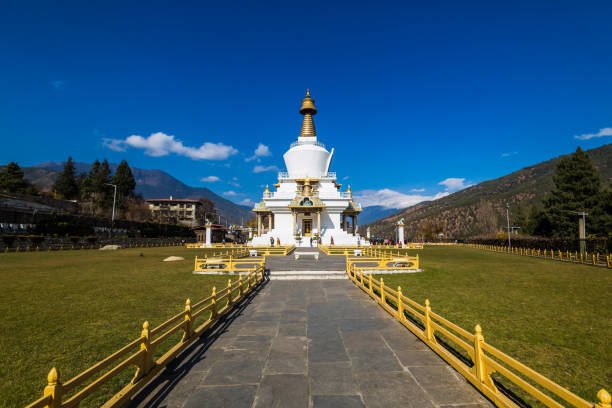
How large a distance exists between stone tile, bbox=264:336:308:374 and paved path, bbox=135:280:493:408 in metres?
0.02

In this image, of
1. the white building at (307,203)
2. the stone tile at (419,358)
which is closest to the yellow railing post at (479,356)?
the stone tile at (419,358)

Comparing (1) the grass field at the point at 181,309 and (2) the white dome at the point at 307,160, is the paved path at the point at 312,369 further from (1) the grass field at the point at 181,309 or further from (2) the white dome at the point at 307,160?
(2) the white dome at the point at 307,160

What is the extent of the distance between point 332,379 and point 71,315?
8805 mm

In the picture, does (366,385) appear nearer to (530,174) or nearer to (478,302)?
(478,302)

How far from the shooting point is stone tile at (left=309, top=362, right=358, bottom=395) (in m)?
4.85

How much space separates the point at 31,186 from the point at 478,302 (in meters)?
86.2

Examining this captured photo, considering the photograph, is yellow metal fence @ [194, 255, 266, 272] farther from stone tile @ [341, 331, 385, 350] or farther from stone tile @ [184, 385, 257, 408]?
stone tile @ [184, 385, 257, 408]

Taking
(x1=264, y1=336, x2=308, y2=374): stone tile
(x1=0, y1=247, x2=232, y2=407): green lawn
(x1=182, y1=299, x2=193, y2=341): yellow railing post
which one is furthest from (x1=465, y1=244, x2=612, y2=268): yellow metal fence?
(x1=182, y1=299, x2=193, y2=341): yellow railing post

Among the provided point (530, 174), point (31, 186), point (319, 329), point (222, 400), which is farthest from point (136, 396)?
point (530, 174)

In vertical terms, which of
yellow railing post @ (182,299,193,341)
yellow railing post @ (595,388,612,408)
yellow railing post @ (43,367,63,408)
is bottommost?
yellow railing post @ (182,299,193,341)

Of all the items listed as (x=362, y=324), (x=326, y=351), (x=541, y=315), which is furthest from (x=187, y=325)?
(x=541, y=315)

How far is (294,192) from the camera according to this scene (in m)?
46.8

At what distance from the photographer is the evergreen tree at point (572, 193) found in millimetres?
44844

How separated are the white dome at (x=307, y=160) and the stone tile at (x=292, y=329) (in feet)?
130
